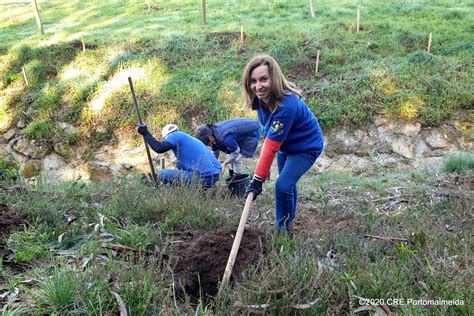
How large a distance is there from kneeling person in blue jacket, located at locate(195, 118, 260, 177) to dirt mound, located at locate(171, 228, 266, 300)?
3236 mm

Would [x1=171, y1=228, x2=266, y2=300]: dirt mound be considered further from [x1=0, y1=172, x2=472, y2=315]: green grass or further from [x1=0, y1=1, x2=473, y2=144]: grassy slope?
[x1=0, y1=1, x2=473, y2=144]: grassy slope

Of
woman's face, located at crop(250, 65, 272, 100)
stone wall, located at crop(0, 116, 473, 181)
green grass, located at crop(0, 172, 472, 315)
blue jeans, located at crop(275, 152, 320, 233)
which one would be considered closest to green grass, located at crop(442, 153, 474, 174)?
stone wall, located at crop(0, 116, 473, 181)

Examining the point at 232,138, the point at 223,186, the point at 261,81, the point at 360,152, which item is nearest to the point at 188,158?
the point at 223,186

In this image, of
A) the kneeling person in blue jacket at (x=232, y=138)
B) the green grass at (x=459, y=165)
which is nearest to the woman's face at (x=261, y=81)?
the kneeling person in blue jacket at (x=232, y=138)

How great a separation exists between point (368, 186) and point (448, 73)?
6.40 meters

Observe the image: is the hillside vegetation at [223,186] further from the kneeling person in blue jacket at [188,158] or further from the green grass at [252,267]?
the kneeling person in blue jacket at [188,158]

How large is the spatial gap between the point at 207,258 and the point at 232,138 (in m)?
3.86

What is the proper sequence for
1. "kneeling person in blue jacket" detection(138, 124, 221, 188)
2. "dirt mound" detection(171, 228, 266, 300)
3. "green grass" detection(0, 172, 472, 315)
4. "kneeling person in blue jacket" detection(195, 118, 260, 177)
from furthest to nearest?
"kneeling person in blue jacket" detection(195, 118, 260, 177), "kneeling person in blue jacket" detection(138, 124, 221, 188), "dirt mound" detection(171, 228, 266, 300), "green grass" detection(0, 172, 472, 315)

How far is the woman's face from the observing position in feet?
11.9

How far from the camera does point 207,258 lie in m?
3.13

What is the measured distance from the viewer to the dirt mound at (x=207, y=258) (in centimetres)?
294

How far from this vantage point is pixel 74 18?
21.8m

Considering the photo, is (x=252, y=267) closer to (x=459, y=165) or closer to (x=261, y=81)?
(x=261, y=81)

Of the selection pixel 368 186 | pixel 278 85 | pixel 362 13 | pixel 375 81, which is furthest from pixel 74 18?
pixel 278 85
